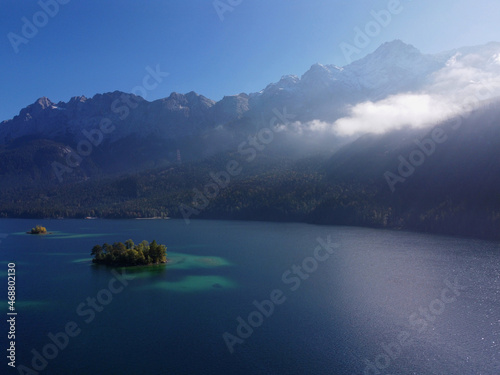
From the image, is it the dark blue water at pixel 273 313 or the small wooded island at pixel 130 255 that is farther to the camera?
the small wooded island at pixel 130 255

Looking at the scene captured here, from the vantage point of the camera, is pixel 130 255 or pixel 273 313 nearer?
pixel 273 313

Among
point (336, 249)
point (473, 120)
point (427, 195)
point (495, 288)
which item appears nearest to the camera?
point (495, 288)

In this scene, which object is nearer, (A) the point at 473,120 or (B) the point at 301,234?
(B) the point at 301,234

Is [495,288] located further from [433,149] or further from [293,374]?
[433,149]

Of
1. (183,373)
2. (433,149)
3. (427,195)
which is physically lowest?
(183,373)

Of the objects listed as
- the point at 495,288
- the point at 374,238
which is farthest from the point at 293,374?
the point at 374,238

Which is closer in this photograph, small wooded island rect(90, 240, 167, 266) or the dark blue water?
the dark blue water

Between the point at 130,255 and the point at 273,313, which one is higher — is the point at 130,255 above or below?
above

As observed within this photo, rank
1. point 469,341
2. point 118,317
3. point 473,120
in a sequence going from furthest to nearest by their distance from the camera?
point 473,120
point 118,317
point 469,341
